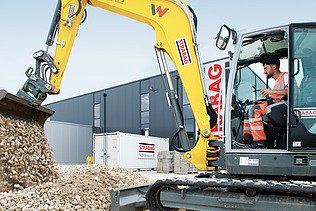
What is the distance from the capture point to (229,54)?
15.5 feet

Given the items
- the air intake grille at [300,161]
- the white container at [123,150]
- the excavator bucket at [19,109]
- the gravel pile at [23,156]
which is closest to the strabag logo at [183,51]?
the air intake grille at [300,161]

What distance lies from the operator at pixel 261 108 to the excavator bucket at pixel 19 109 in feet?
11.2

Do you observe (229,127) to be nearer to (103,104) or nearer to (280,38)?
(280,38)

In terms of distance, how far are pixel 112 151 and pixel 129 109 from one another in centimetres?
796

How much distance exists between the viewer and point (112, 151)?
71.9 ft

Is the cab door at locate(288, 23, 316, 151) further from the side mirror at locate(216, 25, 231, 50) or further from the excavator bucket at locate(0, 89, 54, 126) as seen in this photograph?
the excavator bucket at locate(0, 89, 54, 126)

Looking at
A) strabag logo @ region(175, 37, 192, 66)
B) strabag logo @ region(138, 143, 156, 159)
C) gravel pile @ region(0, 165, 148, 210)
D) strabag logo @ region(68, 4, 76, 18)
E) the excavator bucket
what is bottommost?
strabag logo @ region(138, 143, 156, 159)

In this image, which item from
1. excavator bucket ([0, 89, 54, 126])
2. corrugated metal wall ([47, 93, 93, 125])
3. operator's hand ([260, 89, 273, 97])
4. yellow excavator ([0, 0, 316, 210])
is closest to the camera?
yellow excavator ([0, 0, 316, 210])

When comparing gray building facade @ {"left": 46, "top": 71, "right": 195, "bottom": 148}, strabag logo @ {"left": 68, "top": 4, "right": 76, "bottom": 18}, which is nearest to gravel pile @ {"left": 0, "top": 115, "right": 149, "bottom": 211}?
strabag logo @ {"left": 68, "top": 4, "right": 76, "bottom": 18}

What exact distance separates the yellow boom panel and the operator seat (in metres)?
0.86

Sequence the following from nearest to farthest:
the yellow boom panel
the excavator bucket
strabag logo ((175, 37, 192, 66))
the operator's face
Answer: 1. the operator's face
2. the yellow boom panel
3. strabag logo ((175, 37, 192, 66))
4. the excavator bucket

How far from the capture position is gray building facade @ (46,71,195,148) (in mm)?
27125

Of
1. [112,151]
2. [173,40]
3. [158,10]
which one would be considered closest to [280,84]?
[173,40]

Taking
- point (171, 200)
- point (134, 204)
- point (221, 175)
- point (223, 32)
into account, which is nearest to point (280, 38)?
point (223, 32)
